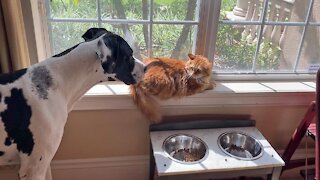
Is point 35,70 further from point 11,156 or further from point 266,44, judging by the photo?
point 266,44

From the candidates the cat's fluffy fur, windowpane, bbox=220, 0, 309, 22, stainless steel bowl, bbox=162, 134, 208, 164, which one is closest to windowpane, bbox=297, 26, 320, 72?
windowpane, bbox=220, 0, 309, 22

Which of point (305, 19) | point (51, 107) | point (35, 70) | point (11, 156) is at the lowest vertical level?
point (11, 156)

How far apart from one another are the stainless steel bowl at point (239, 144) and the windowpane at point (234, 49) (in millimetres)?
383

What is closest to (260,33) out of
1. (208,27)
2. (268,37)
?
(268,37)

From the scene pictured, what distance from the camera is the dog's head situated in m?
1.04

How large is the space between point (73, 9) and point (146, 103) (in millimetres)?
560

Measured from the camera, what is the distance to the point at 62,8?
1.46m

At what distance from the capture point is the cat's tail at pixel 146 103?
1469 mm

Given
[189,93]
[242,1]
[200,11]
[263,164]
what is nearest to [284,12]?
[242,1]

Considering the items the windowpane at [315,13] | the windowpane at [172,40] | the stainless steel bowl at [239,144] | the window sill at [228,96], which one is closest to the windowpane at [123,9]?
the windowpane at [172,40]

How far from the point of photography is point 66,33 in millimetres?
1520

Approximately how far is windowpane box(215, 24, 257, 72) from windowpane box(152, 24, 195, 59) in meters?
0.16

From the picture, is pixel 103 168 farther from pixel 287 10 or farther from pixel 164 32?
pixel 287 10

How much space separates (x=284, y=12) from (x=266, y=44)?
0.61 ft
